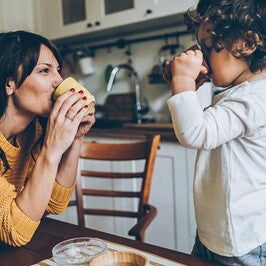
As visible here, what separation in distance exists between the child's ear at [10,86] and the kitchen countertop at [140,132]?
1035 mm

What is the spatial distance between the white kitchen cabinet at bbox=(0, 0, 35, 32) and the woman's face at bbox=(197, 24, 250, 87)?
2516 millimetres

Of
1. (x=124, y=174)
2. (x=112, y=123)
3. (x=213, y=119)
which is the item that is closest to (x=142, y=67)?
(x=112, y=123)

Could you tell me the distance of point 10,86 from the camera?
3.52 ft

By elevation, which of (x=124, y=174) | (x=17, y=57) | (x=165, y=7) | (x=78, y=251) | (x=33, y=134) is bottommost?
(x=124, y=174)

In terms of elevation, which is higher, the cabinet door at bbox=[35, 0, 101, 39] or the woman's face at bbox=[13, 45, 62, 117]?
the cabinet door at bbox=[35, 0, 101, 39]

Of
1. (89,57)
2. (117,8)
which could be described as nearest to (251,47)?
(117,8)

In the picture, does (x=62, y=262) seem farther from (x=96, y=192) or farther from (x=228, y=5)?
(x=96, y=192)

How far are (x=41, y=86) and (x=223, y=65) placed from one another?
1.56 feet

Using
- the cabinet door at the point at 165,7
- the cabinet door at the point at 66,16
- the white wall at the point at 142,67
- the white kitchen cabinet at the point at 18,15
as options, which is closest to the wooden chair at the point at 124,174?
the cabinet door at the point at 165,7

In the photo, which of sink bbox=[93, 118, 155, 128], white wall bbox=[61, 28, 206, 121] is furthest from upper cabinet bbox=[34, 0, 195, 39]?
sink bbox=[93, 118, 155, 128]

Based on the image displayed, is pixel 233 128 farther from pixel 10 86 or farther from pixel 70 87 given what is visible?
pixel 10 86

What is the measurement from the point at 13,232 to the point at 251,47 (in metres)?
0.65

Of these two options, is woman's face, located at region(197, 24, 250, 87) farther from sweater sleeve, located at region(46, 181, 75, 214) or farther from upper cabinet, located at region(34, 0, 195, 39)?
upper cabinet, located at region(34, 0, 195, 39)

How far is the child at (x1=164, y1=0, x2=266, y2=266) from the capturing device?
789 millimetres
